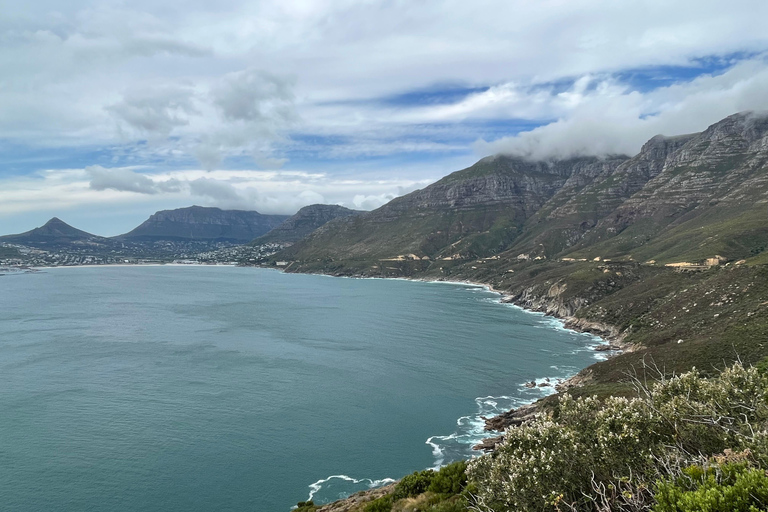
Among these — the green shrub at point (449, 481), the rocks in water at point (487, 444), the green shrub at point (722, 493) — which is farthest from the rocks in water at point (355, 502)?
the green shrub at point (722, 493)

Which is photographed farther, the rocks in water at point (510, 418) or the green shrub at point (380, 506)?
the rocks in water at point (510, 418)

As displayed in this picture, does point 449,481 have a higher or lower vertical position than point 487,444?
higher

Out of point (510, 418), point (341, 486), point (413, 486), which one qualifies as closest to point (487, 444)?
point (510, 418)

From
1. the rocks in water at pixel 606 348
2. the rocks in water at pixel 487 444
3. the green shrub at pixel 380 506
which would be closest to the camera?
the green shrub at pixel 380 506

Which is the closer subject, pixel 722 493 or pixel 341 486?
pixel 722 493

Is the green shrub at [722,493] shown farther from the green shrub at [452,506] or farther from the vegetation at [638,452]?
the green shrub at [452,506]

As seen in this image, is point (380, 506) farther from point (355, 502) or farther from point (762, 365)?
point (762, 365)
